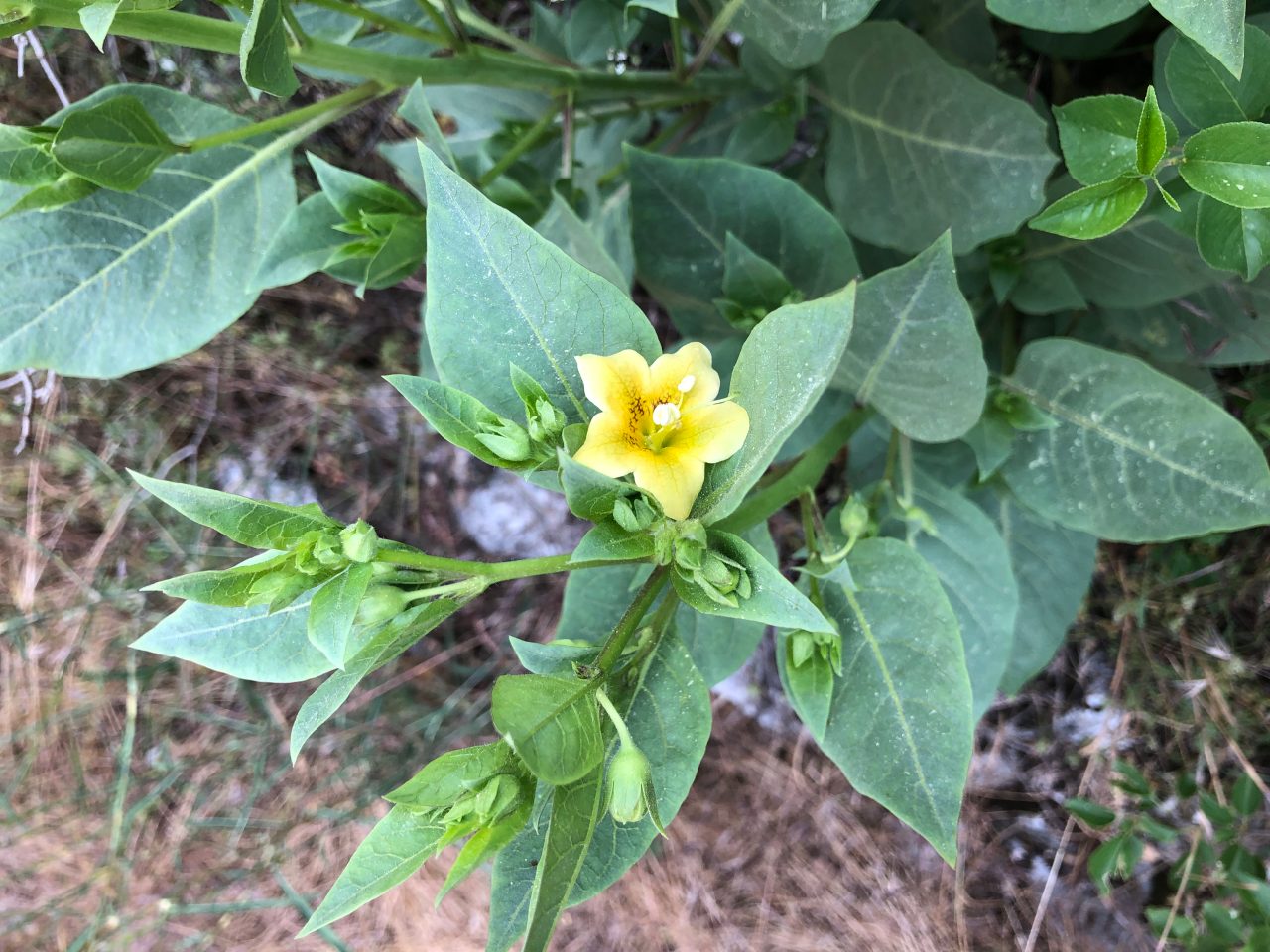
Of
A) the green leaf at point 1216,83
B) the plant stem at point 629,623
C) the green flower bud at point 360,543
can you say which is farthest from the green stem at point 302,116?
the green leaf at point 1216,83

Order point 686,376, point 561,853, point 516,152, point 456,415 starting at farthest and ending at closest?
1. point 516,152
2. point 686,376
3. point 456,415
4. point 561,853

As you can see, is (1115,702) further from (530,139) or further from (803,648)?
(530,139)

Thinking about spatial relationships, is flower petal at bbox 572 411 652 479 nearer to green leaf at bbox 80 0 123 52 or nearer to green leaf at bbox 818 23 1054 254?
green leaf at bbox 80 0 123 52

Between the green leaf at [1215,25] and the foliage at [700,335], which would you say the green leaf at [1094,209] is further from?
the green leaf at [1215,25]

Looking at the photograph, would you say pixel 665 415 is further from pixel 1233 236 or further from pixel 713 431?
pixel 1233 236

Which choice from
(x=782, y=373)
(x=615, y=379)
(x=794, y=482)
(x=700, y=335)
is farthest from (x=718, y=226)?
(x=782, y=373)

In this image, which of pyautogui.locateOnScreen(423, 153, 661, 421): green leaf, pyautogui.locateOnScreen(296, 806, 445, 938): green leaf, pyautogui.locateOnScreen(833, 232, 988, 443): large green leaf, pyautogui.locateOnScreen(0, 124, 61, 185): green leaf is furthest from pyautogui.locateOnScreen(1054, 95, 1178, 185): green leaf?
pyautogui.locateOnScreen(0, 124, 61, 185): green leaf

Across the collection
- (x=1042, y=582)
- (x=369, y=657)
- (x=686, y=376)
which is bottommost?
(x=1042, y=582)
